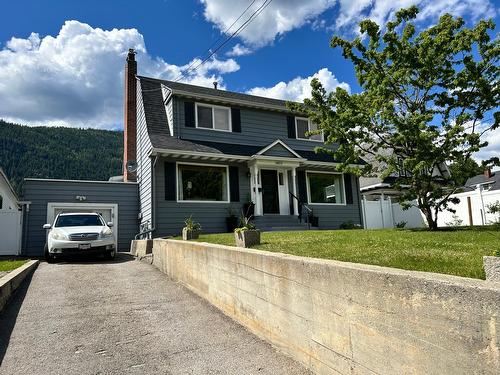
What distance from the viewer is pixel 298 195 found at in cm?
1650

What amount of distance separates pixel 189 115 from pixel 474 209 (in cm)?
1446

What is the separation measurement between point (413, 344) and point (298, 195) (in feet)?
46.0

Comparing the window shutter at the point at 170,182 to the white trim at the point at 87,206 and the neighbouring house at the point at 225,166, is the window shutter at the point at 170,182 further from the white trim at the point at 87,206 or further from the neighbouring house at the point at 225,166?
the white trim at the point at 87,206

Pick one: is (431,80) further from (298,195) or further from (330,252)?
(298,195)

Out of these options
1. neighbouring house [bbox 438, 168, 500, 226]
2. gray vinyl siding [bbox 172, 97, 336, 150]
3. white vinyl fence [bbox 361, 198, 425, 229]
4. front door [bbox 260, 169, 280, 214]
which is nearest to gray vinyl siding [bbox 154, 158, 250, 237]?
front door [bbox 260, 169, 280, 214]

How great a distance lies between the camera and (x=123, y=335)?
4.86m

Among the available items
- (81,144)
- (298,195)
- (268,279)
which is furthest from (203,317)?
(81,144)

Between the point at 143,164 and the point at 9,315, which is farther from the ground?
the point at 143,164

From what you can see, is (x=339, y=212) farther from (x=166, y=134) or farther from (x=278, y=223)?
(x=166, y=134)

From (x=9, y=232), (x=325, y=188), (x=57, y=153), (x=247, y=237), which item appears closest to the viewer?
(x=247, y=237)

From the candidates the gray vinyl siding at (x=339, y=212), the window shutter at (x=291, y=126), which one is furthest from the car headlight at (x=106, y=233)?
the window shutter at (x=291, y=126)

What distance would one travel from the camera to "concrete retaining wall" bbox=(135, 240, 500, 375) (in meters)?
2.19

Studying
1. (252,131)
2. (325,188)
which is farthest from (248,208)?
(325,188)

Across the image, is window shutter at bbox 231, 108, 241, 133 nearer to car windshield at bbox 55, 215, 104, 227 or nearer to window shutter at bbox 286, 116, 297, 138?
window shutter at bbox 286, 116, 297, 138
